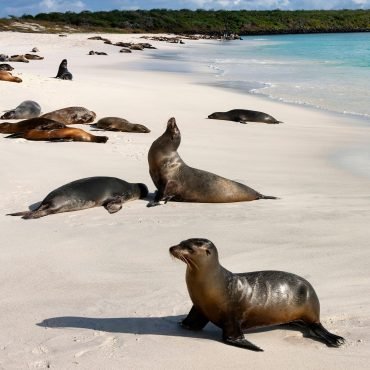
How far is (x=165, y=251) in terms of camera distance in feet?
15.3

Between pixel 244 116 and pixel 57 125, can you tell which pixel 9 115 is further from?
pixel 244 116

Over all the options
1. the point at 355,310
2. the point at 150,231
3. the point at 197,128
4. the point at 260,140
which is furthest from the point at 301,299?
the point at 197,128

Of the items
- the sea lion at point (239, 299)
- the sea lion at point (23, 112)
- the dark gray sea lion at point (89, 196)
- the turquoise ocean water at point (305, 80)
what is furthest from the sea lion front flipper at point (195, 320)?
the turquoise ocean water at point (305, 80)

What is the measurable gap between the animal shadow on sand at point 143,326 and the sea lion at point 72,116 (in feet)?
25.0

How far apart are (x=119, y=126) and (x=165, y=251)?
19.3 ft

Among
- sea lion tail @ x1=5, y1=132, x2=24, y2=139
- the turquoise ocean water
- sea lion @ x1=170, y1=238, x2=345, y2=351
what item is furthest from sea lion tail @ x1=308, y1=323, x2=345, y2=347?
the turquoise ocean water

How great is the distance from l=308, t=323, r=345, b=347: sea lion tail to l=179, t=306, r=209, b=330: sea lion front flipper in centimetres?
55

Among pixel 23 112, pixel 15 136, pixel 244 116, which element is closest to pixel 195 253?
pixel 15 136

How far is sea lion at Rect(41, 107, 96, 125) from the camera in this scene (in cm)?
1078

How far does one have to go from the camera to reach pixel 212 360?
9.75 feet

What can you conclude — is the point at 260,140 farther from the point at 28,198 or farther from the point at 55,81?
the point at 55,81

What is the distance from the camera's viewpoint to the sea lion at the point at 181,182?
6.46 meters

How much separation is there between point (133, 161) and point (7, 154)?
151 centimetres

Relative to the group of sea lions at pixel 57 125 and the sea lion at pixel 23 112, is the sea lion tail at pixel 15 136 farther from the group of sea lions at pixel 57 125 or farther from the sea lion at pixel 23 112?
the sea lion at pixel 23 112
